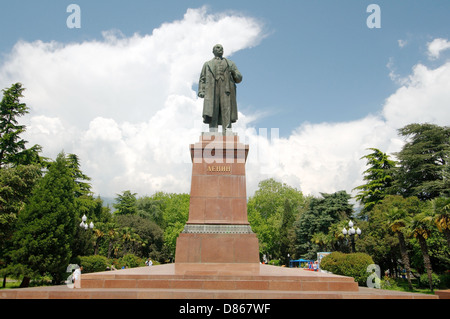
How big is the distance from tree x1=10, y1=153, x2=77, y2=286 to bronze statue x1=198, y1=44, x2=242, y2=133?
45.0ft

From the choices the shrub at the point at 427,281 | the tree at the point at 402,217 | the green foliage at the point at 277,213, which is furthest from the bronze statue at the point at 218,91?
the green foliage at the point at 277,213

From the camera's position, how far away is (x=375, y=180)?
3872cm

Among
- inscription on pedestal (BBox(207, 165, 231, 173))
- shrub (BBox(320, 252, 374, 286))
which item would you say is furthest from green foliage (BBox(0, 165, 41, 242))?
shrub (BBox(320, 252, 374, 286))

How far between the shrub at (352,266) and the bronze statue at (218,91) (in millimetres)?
12266

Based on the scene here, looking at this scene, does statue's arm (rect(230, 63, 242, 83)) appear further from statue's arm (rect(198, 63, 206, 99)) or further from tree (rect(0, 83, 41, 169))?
tree (rect(0, 83, 41, 169))

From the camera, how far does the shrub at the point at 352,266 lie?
1889cm

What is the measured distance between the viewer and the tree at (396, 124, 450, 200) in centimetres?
3123

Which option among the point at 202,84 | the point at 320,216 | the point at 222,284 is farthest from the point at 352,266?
the point at 320,216

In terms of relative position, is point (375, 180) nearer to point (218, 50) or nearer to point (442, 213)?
point (442, 213)

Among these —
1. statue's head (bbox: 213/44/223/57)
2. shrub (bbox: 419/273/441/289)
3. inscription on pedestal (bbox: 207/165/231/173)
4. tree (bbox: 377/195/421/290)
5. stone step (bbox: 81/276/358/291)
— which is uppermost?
statue's head (bbox: 213/44/223/57)

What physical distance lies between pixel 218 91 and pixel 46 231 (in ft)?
48.7
